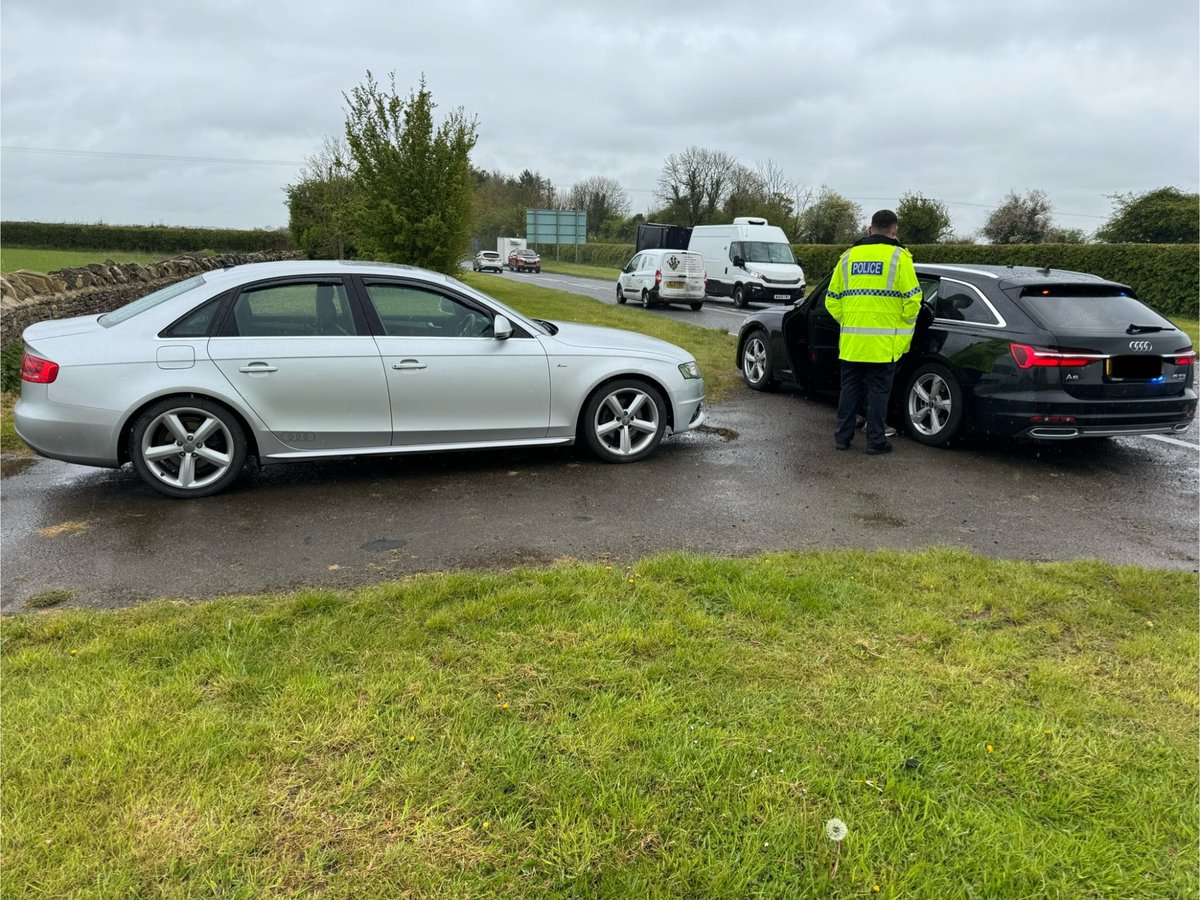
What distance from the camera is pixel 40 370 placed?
5238mm

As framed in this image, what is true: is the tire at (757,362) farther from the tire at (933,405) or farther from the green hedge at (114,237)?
the green hedge at (114,237)

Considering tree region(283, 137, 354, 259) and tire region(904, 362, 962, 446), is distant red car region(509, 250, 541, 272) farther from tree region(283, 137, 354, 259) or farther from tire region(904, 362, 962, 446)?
tire region(904, 362, 962, 446)

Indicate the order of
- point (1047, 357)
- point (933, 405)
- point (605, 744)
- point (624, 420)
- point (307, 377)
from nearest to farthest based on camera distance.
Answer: point (605, 744) → point (307, 377) → point (1047, 357) → point (624, 420) → point (933, 405)

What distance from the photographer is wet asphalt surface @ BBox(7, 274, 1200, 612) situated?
4.40 meters

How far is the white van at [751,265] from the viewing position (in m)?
23.9

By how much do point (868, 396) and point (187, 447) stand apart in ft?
17.4

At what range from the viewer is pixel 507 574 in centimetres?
412

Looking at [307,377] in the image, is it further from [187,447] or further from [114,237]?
[114,237]

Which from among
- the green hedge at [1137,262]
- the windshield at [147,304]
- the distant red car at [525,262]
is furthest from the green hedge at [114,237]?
the windshield at [147,304]

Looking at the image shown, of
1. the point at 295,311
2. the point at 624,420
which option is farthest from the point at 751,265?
the point at 295,311

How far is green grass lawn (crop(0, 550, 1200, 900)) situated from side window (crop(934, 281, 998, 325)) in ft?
11.4

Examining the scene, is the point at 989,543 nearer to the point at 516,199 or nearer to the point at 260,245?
the point at 260,245

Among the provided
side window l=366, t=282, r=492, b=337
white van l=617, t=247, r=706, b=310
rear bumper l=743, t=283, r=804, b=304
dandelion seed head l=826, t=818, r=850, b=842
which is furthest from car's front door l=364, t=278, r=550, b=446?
rear bumper l=743, t=283, r=804, b=304

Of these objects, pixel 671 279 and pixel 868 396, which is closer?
pixel 868 396
